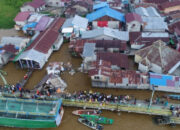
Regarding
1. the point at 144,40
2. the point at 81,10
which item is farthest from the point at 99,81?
the point at 81,10

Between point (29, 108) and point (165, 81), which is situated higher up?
point (165, 81)

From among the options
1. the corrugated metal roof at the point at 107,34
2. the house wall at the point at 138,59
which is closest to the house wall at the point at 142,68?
the house wall at the point at 138,59

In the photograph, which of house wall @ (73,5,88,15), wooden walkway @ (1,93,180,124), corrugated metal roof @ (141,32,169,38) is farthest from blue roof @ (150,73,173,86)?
house wall @ (73,5,88,15)

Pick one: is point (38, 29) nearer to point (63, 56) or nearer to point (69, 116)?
point (63, 56)

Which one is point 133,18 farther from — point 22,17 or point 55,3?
point 22,17

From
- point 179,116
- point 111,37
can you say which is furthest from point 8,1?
point 179,116

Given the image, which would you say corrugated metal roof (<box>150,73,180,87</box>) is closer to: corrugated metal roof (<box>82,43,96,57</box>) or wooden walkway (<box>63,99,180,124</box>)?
wooden walkway (<box>63,99,180,124</box>)
